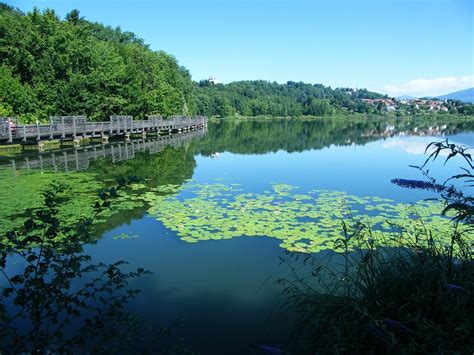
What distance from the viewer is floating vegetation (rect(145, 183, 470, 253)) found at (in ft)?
27.8

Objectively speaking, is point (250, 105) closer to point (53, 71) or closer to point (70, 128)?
point (53, 71)

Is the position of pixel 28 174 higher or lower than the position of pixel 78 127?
lower

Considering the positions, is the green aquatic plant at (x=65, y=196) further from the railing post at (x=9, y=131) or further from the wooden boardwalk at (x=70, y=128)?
the wooden boardwalk at (x=70, y=128)

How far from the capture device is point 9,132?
69.1 feet

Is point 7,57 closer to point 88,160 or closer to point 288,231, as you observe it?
point 88,160

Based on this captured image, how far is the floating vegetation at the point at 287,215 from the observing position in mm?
8484

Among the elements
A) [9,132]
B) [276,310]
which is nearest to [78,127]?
[9,132]

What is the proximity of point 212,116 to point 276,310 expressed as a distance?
118 meters

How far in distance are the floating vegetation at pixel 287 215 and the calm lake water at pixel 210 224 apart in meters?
0.03

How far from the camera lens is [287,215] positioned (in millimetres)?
10227

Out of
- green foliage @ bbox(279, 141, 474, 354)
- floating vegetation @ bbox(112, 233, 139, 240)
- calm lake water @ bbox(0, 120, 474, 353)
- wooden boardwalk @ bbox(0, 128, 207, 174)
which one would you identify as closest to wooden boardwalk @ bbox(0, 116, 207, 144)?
wooden boardwalk @ bbox(0, 128, 207, 174)

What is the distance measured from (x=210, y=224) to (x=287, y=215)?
2279mm

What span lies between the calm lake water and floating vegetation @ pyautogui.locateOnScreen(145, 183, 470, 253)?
0.11ft

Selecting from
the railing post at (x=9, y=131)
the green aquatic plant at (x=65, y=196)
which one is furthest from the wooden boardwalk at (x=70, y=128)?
the green aquatic plant at (x=65, y=196)
